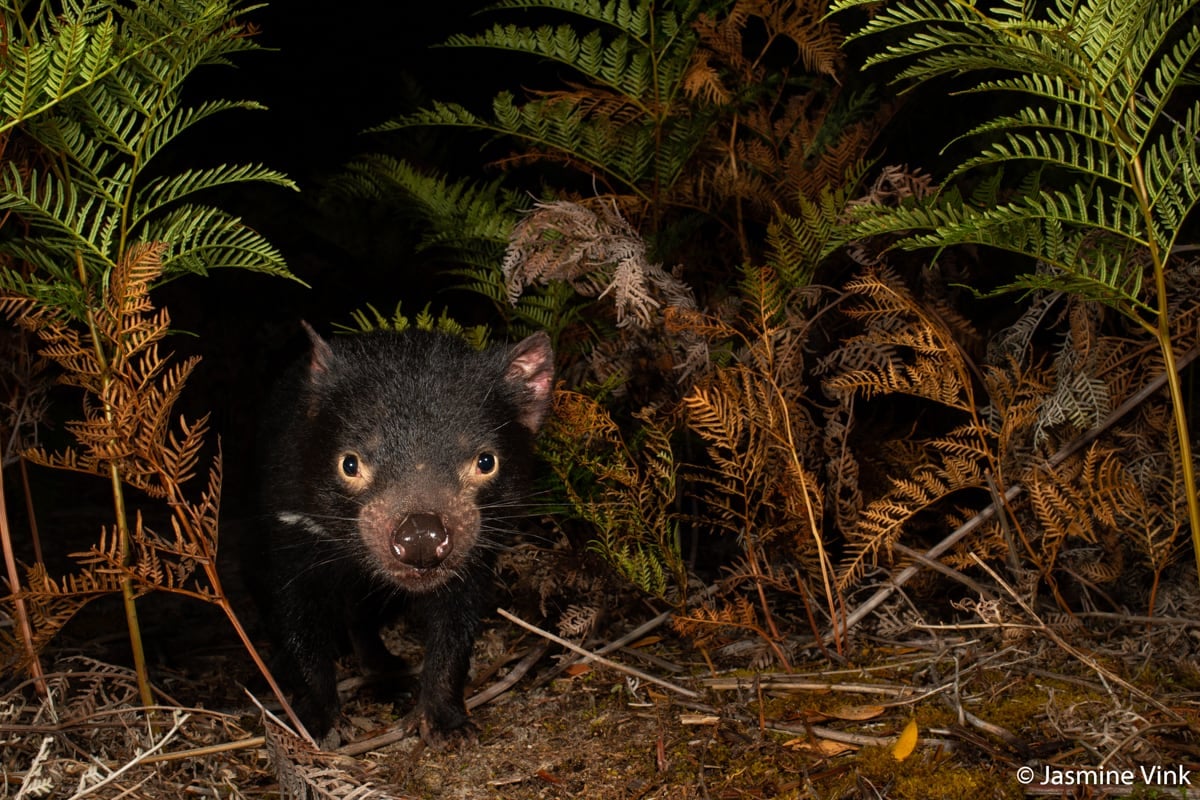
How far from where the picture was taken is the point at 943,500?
4.98 metres

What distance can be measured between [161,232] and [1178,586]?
12.2ft

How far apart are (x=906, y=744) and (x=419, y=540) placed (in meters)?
1.58

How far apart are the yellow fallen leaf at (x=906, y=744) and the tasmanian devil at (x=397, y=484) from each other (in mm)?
1494

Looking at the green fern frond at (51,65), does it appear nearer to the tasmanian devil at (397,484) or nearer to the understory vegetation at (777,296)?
the understory vegetation at (777,296)

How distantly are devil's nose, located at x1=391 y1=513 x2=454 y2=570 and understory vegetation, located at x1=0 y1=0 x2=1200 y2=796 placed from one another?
0.55 metres

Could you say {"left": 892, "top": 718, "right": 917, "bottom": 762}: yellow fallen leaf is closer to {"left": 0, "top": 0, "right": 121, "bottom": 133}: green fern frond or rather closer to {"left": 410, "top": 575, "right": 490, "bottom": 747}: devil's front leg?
{"left": 410, "top": 575, "right": 490, "bottom": 747}: devil's front leg

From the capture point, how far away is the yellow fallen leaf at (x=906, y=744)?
328 centimetres

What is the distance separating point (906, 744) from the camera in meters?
3.29

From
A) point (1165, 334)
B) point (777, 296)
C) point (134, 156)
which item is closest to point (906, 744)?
point (1165, 334)

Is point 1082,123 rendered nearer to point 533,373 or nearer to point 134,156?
point 533,373

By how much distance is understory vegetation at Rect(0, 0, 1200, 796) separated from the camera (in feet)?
10.4

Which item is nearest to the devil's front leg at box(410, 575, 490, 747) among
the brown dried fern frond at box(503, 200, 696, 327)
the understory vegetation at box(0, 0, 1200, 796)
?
the understory vegetation at box(0, 0, 1200, 796)

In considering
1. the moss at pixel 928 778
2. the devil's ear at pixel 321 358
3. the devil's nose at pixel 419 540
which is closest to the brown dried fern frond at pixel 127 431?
the devil's nose at pixel 419 540

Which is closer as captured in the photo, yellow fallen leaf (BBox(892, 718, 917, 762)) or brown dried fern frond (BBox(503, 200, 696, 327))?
yellow fallen leaf (BBox(892, 718, 917, 762))
